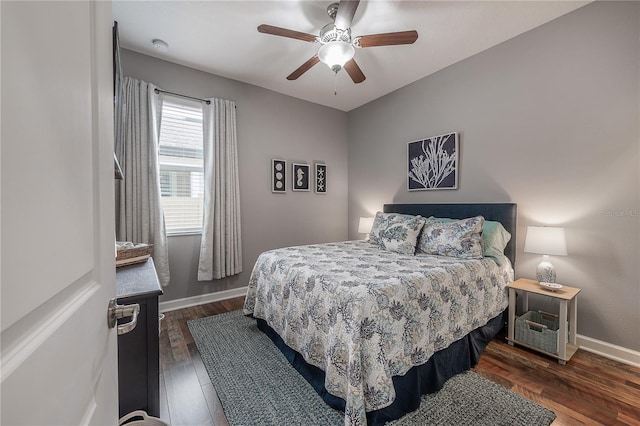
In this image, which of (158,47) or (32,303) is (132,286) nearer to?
(32,303)

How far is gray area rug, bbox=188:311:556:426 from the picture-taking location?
147cm

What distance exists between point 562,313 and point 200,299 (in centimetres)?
354

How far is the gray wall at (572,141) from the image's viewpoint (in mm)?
2004

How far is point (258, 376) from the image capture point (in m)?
1.83

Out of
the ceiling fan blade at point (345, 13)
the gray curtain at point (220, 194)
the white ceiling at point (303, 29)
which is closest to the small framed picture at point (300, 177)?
the gray curtain at point (220, 194)

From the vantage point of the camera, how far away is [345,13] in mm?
1829

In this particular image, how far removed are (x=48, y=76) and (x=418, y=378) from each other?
1954 millimetres

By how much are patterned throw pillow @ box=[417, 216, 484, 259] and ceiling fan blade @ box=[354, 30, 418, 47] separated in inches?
63.9

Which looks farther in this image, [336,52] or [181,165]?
[181,165]

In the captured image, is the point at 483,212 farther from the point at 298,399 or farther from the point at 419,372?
the point at 298,399

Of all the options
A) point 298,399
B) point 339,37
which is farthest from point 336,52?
point 298,399

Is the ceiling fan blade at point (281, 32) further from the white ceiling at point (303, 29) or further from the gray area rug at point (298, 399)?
the gray area rug at point (298, 399)

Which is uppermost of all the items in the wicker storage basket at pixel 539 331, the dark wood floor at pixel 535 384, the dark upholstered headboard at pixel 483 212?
the dark upholstered headboard at pixel 483 212

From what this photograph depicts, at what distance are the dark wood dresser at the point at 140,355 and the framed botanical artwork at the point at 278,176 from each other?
2621 mm
